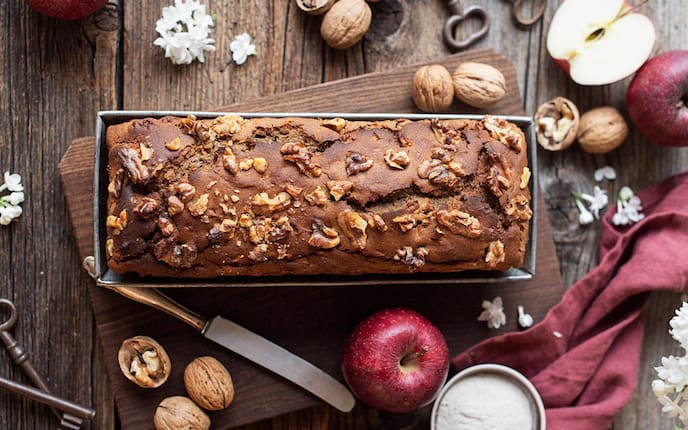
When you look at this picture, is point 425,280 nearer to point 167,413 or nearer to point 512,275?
point 512,275

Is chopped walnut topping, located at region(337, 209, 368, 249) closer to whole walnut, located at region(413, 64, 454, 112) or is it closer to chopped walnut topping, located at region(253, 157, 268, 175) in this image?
chopped walnut topping, located at region(253, 157, 268, 175)

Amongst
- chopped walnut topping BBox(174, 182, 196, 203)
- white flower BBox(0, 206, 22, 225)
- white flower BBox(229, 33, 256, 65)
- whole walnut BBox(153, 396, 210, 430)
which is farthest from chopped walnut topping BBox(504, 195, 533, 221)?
white flower BBox(0, 206, 22, 225)

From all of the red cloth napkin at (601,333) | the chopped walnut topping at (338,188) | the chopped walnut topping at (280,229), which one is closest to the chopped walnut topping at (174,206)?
the chopped walnut topping at (280,229)

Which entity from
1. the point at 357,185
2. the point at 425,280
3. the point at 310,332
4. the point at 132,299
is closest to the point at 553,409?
the point at 425,280

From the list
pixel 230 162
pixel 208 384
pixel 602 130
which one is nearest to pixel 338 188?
pixel 230 162

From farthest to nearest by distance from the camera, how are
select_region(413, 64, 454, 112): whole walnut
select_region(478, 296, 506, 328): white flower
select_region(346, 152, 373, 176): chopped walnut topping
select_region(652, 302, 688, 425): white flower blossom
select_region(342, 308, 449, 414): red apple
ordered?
select_region(478, 296, 506, 328): white flower < select_region(413, 64, 454, 112): whole walnut < select_region(342, 308, 449, 414): red apple < select_region(346, 152, 373, 176): chopped walnut topping < select_region(652, 302, 688, 425): white flower blossom
